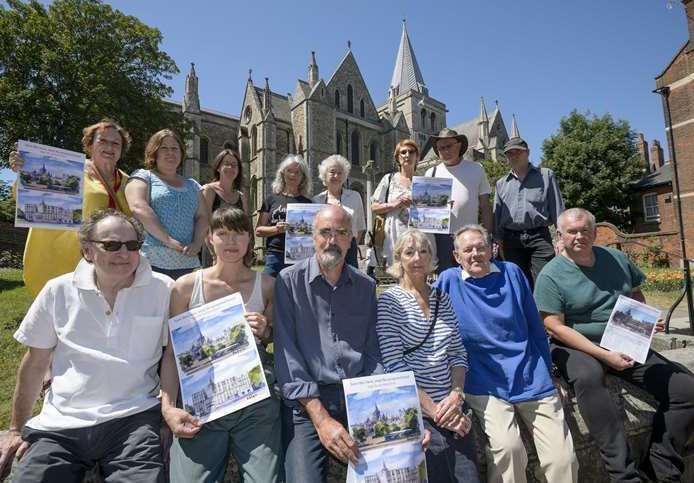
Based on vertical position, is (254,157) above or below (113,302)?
above

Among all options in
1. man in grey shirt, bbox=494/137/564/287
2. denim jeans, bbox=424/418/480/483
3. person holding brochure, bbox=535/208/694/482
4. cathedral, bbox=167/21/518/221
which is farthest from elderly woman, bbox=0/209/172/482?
cathedral, bbox=167/21/518/221

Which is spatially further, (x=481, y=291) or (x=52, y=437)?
(x=481, y=291)

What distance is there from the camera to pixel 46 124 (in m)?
19.7

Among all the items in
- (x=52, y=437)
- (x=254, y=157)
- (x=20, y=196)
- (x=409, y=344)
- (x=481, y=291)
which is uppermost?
(x=254, y=157)

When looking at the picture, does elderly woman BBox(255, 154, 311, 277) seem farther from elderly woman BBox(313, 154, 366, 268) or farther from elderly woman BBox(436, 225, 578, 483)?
elderly woman BBox(436, 225, 578, 483)

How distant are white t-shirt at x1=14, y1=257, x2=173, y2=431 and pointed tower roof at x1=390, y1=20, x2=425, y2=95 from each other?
5420 centimetres

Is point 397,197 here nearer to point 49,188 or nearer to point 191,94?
point 49,188

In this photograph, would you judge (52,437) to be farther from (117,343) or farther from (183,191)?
(183,191)

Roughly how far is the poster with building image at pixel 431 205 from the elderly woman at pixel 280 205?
1.24 m

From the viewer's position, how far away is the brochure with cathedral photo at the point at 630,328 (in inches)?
133

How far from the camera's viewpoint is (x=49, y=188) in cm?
340

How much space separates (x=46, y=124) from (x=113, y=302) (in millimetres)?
22248

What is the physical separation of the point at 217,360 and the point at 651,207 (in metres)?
35.2

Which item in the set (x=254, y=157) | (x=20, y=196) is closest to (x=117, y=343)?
(x=20, y=196)
